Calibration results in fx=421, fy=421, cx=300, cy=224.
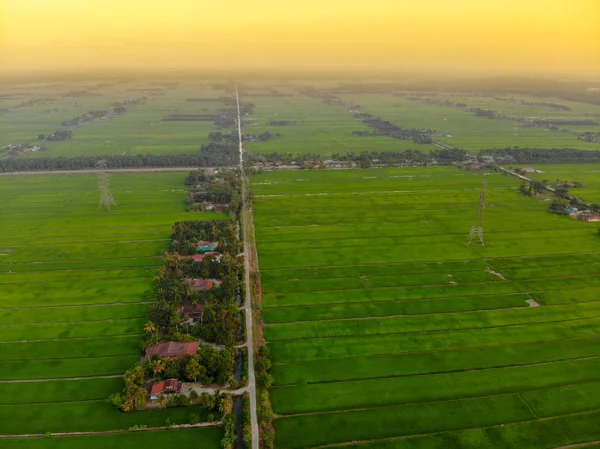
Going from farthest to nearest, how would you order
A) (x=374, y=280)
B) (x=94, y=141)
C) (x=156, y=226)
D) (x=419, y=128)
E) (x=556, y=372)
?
(x=419, y=128)
(x=94, y=141)
(x=156, y=226)
(x=374, y=280)
(x=556, y=372)

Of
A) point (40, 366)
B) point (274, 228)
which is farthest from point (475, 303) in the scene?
point (40, 366)

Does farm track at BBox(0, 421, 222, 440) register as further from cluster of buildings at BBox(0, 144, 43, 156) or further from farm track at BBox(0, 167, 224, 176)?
cluster of buildings at BBox(0, 144, 43, 156)

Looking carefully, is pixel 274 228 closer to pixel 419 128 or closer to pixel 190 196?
pixel 190 196

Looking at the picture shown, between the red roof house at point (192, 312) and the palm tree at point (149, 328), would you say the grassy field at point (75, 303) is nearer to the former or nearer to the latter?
the palm tree at point (149, 328)

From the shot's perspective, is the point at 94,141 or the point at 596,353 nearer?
the point at 596,353

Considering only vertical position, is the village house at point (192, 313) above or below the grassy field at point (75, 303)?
above

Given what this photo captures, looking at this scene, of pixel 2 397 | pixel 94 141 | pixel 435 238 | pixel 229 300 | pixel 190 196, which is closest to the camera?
pixel 2 397

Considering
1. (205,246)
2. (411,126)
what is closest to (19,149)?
(205,246)

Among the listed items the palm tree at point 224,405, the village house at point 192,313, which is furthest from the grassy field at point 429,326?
the village house at point 192,313
